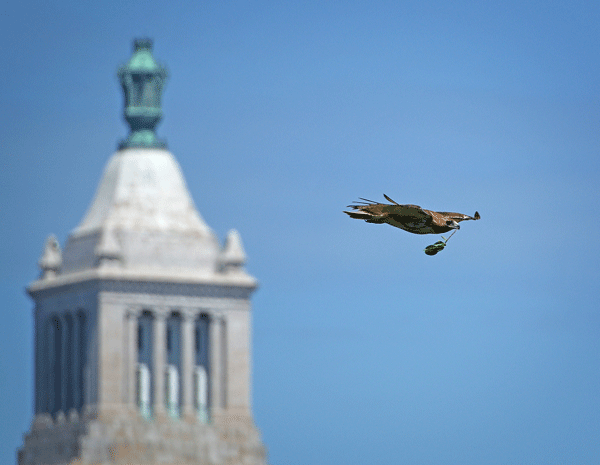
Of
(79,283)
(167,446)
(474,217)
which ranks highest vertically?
(79,283)

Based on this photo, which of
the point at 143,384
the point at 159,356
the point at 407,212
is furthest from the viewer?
the point at 143,384

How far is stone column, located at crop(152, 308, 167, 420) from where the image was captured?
198250mm

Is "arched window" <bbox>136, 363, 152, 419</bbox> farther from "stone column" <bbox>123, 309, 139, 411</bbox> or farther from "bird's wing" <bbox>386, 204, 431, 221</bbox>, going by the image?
"bird's wing" <bbox>386, 204, 431, 221</bbox>

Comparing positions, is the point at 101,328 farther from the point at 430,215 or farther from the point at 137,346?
the point at 430,215

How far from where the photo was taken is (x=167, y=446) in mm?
198750

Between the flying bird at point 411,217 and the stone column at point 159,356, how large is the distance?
143890mm

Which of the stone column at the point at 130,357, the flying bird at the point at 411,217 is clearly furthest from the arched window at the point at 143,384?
the flying bird at the point at 411,217

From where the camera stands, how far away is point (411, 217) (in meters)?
54.4

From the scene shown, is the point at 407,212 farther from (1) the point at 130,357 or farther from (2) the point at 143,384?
(2) the point at 143,384

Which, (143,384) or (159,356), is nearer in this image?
(159,356)

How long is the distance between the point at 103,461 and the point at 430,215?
144 metres

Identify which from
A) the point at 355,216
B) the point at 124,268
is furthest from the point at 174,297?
the point at 355,216

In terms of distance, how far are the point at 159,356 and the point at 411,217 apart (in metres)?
145

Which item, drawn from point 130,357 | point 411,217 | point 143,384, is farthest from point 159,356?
point 411,217
